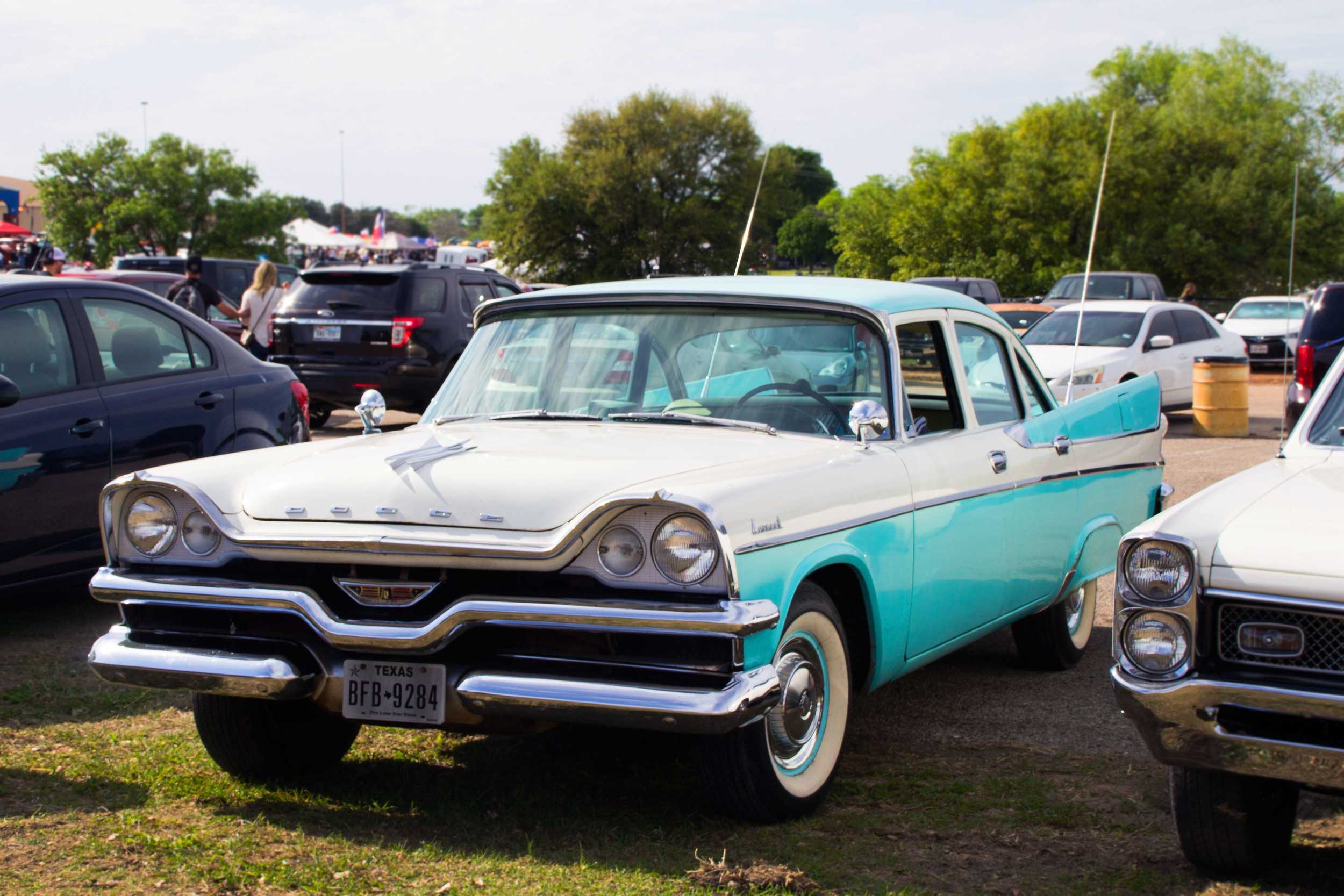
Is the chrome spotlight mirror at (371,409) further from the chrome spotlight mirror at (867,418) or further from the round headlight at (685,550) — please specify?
the round headlight at (685,550)

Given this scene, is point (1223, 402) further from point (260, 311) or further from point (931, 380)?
point (931, 380)

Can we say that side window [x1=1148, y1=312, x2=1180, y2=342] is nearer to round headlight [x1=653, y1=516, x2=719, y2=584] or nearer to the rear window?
the rear window

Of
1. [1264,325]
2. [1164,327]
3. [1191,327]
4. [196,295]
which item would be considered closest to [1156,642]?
[196,295]

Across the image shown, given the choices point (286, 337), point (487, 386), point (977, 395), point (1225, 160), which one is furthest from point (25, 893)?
point (1225, 160)

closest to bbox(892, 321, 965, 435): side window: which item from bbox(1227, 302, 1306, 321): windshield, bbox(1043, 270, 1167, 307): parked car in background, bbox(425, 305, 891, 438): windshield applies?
bbox(425, 305, 891, 438): windshield

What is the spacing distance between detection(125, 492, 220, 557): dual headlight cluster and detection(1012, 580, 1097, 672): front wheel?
3.40 metres

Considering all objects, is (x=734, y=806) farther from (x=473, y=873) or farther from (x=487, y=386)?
(x=487, y=386)

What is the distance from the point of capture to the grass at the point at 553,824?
377 centimetres

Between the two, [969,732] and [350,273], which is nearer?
[969,732]

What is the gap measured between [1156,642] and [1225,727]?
265 millimetres

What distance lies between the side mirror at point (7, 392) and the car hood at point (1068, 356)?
483 inches

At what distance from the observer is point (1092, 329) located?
17719mm

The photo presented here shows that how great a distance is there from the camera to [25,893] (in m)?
3.65

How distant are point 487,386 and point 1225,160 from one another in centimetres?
4836
